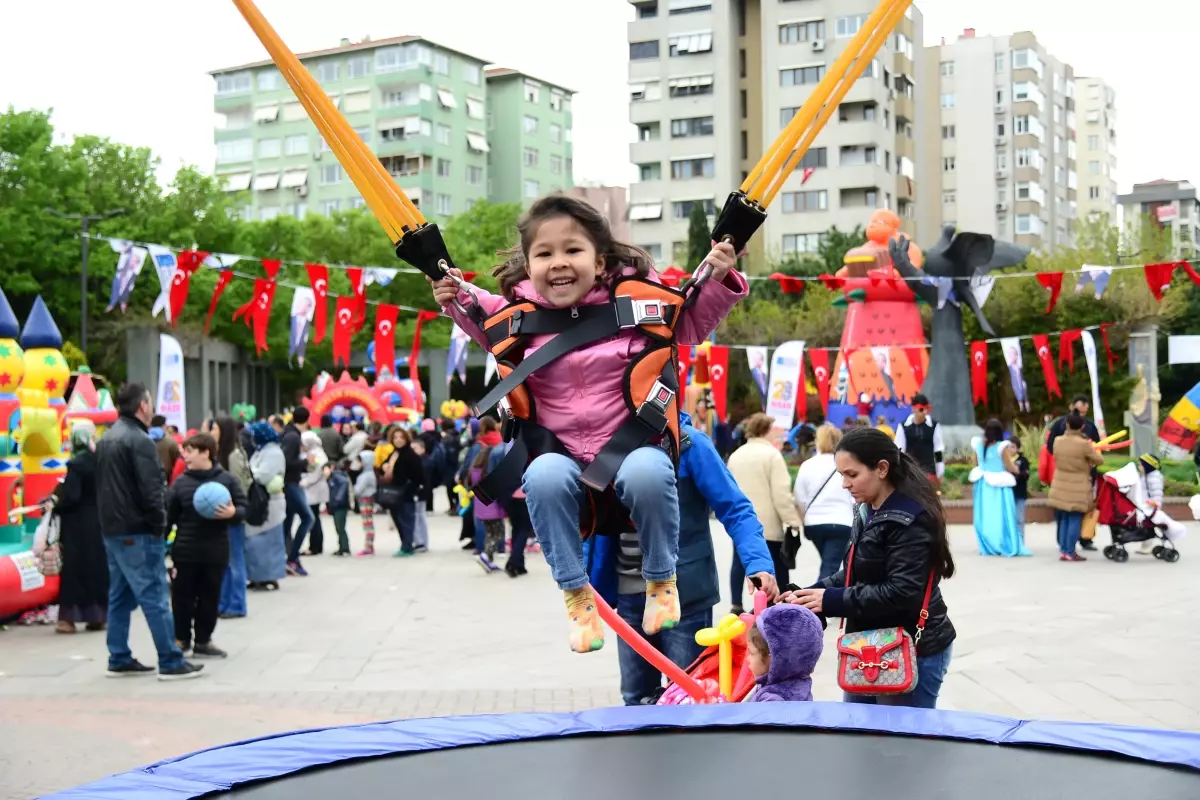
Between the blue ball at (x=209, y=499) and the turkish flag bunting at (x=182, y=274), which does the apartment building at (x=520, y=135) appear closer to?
the turkish flag bunting at (x=182, y=274)

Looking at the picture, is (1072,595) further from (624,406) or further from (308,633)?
(624,406)

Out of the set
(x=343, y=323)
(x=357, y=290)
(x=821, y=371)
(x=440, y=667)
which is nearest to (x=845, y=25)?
(x=821, y=371)

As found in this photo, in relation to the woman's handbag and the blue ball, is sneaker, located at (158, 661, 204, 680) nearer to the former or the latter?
the blue ball

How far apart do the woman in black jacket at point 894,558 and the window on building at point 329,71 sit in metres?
80.5

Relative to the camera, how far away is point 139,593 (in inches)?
349

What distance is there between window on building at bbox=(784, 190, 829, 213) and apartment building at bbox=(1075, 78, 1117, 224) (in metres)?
41.1

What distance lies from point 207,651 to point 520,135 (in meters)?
79.2

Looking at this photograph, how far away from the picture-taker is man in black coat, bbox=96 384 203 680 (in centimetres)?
878

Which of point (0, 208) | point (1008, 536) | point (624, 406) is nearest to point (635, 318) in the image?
point (624, 406)

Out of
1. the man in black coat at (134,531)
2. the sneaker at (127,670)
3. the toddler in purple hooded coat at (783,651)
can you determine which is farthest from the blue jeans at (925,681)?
the sneaker at (127,670)

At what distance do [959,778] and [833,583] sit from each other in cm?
176

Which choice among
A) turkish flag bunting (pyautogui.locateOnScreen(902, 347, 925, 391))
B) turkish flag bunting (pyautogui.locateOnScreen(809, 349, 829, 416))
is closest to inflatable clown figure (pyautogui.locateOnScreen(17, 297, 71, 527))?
turkish flag bunting (pyautogui.locateOnScreen(902, 347, 925, 391))

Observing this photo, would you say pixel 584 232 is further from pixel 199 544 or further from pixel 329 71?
pixel 329 71

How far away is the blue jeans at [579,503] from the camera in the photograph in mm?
3746
